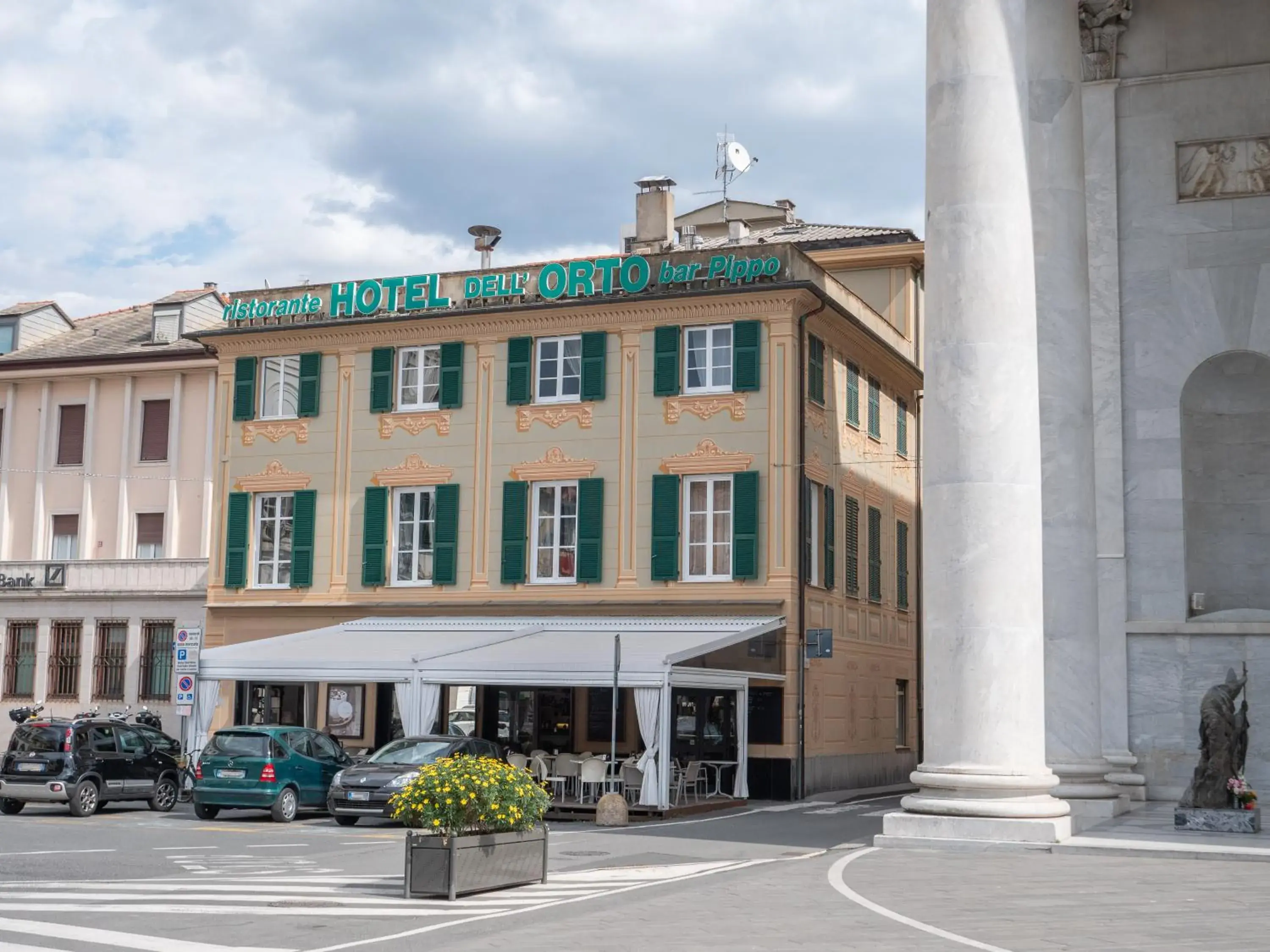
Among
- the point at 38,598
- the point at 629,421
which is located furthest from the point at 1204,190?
the point at 38,598

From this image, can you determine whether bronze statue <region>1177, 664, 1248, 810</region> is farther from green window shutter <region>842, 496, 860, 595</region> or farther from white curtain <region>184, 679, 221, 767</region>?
white curtain <region>184, 679, 221, 767</region>

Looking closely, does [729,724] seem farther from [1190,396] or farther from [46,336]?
[46,336]

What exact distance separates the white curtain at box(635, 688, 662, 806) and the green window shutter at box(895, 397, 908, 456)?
14.1m

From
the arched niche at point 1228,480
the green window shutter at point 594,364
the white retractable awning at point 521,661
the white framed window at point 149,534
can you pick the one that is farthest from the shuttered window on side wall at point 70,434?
the arched niche at point 1228,480

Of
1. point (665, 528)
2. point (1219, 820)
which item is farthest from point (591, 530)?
point (1219, 820)

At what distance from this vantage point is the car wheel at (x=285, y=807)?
24781 mm

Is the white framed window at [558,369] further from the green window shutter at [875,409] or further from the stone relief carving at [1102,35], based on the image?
the stone relief carving at [1102,35]

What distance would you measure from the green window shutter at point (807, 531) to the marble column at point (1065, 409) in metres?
10.5

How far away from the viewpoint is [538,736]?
32500 mm

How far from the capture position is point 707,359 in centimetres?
3153

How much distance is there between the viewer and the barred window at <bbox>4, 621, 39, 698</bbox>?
38688 mm

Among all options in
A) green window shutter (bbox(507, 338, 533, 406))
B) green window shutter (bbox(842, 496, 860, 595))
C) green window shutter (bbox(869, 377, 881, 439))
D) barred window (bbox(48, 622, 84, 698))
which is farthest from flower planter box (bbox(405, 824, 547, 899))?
barred window (bbox(48, 622, 84, 698))

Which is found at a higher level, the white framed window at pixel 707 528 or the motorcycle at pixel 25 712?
the white framed window at pixel 707 528

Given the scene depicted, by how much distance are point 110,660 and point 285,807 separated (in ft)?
48.7
